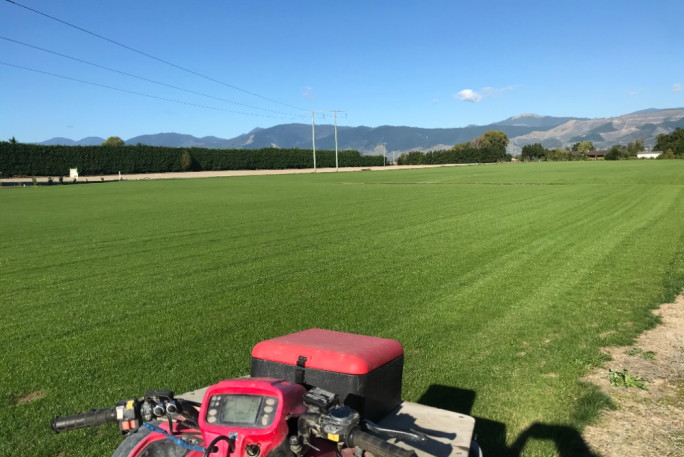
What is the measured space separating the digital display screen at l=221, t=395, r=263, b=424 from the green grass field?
92.2 inches

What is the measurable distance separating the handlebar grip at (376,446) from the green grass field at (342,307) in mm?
2383

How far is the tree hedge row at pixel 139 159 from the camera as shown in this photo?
5925 centimetres

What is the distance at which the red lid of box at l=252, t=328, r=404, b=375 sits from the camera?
244 cm

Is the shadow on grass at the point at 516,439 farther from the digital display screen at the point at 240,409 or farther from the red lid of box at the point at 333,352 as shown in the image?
the digital display screen at the point at 240,409

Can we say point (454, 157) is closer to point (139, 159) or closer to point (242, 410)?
point (139, 159)

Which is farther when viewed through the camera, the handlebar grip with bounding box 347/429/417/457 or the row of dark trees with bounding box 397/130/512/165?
the row of dark trees with bounding box 397/130/512/165

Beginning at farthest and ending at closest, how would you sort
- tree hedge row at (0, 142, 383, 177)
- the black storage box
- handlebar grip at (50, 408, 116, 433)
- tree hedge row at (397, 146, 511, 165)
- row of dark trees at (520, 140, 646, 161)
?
row of dark trees at (520, 140, 646, 161) < tree hedge row at (397, 146, 511, 165) < tree hedge row at (0, 142, 383, 177) < the black storage box < handlebar grip at (50, 408, 116, 433)

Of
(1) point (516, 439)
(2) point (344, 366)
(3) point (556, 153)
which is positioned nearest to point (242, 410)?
(2) point (344, 366)

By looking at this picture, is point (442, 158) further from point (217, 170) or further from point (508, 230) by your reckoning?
point (508, 230)

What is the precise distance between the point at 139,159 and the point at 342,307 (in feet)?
241

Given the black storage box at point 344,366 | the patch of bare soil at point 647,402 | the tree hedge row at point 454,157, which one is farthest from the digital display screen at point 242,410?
the tree hedge row at point 454,157

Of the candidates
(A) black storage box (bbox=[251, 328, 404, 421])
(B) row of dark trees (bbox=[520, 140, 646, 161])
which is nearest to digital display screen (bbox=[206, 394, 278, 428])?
(A) black storage box (bbox=[251, 328, 404, 421])

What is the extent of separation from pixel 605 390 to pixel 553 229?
10926 millimetres

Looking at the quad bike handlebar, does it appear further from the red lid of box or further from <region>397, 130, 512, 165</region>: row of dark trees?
<region>397, 130, 512, 165</region>: row of dark trees
